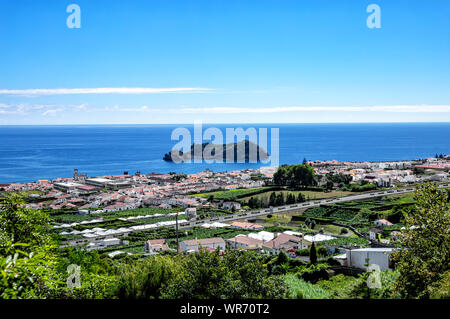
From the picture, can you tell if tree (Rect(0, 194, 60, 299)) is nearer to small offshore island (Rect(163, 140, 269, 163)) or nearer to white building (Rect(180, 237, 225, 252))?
white building (Rect(180, 237, 225, 252))

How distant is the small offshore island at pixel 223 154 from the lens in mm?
85812

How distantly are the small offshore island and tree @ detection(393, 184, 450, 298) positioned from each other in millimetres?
79105

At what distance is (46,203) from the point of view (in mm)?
39188

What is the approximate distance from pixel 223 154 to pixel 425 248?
83.1 meters

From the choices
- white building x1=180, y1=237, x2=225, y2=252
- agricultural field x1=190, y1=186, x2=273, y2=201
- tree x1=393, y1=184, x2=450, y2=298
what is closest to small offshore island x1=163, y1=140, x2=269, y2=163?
agricultural field x1=190, y1=186, x2=273, y2=201

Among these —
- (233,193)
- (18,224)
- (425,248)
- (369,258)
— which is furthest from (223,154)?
(425,248)

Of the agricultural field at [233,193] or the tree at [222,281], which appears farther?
Answer: the agricultural field at [233,193]

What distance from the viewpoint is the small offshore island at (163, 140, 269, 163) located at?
282 feet

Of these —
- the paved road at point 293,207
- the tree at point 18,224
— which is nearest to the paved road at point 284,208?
the paved road at point 293,207

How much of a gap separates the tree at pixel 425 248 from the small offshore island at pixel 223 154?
79105 mm

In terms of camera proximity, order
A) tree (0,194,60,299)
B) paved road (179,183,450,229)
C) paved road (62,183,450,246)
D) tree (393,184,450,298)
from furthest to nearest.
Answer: paved road (179,183,450,229)
paved road (62,183,450,246)
tree (393,184,450,298)
tree (0,194,60,299)

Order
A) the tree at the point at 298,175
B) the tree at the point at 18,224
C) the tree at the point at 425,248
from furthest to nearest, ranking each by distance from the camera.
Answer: the tree at the point at 298,175 < the tree at the point at 18,224 < the tree at the point at 425,248

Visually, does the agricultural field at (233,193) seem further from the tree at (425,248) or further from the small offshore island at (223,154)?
the small offshore island at (223,154)
